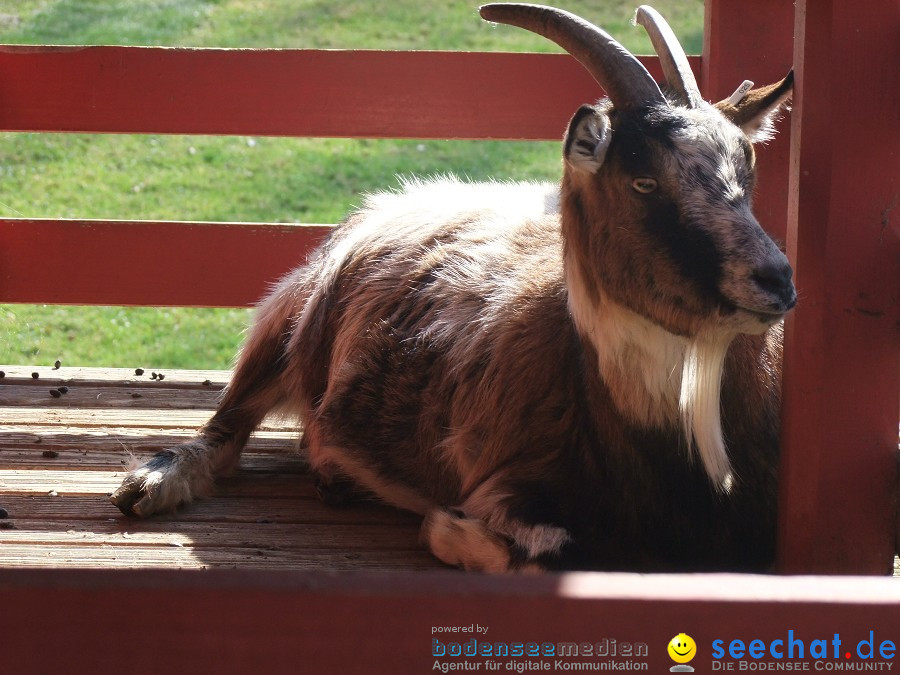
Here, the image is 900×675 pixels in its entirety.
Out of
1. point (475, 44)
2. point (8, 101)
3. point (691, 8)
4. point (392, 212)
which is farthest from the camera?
point (691, 8)

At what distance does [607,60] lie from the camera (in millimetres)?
2695

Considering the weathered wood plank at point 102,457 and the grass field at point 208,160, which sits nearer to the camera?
the weathered wood plank at point 102,457

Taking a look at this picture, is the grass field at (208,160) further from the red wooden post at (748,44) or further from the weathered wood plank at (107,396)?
the red wooden post at (748,44)

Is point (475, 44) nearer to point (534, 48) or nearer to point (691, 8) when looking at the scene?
point (534, 48)

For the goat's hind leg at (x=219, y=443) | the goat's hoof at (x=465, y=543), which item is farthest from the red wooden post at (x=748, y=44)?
the goat's hind leg at (x=219, y=443)

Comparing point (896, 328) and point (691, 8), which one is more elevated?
point (691, 8)

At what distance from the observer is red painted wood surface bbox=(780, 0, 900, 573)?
2.24 metres

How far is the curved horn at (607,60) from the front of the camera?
8.75 feet

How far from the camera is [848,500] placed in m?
2.32

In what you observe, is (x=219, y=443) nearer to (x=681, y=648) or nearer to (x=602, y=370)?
(x=602, y=370)

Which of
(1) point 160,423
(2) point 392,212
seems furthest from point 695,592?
(1) point 160,423

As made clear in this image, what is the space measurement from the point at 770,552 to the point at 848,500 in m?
0.42

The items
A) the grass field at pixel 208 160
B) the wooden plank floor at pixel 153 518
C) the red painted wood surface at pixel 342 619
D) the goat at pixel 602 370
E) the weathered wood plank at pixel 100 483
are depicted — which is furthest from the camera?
the grass field at pixel 208 160

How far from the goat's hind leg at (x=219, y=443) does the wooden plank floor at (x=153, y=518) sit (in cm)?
6
